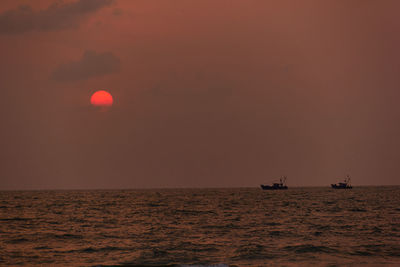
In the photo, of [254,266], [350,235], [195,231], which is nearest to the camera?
[254,266]

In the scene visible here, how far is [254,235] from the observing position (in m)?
38.3

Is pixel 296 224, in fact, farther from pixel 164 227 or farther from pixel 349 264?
pixel 349 264

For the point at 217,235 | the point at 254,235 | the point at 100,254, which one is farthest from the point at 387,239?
the point at 100,254

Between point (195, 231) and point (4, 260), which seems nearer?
point (4, 260)

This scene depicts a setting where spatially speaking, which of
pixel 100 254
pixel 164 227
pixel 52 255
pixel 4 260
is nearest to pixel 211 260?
pixel 100 254

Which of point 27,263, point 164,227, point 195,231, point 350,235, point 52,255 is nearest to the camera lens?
point 27,263

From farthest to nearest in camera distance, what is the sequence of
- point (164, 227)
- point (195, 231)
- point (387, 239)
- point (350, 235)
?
1. point (164, 227)
2. point (195, 231)
3. point (350, 235)
4. point (387, 239)

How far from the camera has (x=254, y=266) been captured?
24.3m

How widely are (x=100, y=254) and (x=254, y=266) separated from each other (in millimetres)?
10593

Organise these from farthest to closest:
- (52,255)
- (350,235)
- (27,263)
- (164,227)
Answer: (164,227) → (350,235) → (52,255) → (27,263)

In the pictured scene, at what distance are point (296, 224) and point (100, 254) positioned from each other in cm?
2508

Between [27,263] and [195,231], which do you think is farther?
[195,231]

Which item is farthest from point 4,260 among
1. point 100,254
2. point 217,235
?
point 217,235

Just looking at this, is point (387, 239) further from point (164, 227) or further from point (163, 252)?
point (164, 227)
